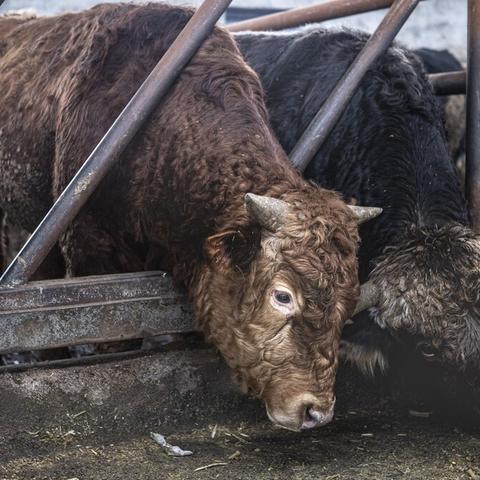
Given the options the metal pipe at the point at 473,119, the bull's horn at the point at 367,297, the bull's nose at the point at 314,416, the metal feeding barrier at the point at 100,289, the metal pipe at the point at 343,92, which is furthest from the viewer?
the metal pipe at the point at 473,119

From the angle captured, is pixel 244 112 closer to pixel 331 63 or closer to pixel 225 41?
pixel 225 41

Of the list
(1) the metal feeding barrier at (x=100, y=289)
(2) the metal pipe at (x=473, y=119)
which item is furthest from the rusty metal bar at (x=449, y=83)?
(1) the metal feeding barrier at (x=100, y=289)

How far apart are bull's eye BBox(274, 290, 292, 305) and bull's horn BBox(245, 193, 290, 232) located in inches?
9.5

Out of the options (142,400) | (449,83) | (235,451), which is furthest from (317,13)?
(235,451)

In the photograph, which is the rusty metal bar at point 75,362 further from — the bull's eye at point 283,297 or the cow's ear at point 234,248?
the bull's eye at point 283,297

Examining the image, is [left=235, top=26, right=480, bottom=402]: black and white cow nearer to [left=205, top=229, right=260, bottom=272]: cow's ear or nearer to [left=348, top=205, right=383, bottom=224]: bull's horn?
[left=348, top=205, right=383, bottom=224]: bull's horn

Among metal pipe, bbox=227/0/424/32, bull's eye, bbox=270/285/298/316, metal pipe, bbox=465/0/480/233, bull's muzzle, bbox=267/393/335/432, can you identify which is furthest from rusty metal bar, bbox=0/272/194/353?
metal pipe, bbox=227/0/424/32

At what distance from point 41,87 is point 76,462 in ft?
6.78

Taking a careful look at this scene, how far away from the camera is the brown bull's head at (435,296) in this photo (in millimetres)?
3998

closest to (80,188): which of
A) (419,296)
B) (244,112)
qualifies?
(244,112)

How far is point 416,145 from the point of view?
4953mm

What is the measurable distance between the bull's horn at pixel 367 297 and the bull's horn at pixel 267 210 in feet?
2.62

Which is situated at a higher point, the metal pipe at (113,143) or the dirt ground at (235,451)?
the metal pipe at (113,143)

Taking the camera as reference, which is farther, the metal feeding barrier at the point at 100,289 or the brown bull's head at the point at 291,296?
the metal feeding barrier at the point at 100,289
